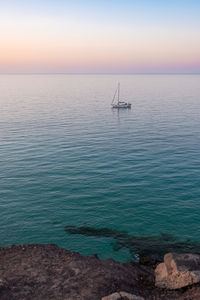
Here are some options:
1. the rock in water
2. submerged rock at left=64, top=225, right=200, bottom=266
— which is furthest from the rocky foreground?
submerged rock at left=64, top=225, right=200, bottom=266

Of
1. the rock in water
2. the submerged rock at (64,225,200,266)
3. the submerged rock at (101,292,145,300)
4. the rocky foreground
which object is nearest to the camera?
the submerged rock at (101,292,145,300)

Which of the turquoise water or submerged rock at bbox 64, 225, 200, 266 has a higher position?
the turquoise water

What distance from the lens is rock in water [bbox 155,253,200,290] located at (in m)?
23.6

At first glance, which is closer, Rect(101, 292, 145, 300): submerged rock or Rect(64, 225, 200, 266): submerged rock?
Rect(101, 292, 145, 300): submerged rock

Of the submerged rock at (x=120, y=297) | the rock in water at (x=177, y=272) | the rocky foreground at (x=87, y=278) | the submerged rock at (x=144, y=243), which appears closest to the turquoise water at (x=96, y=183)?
the submerged rock at (x=144, y=243)

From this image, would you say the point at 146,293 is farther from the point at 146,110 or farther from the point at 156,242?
the point at 146,110

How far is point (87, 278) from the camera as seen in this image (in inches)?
964

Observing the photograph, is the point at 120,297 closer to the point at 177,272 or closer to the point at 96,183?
the point at 177,272

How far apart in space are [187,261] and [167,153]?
42.6 meters

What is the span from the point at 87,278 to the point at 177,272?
795 cm

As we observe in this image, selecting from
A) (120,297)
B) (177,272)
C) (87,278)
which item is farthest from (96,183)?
(120,297)

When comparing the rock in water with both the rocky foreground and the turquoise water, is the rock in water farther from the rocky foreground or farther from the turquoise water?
the turquoise water

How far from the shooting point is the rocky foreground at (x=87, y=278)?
2252 cm

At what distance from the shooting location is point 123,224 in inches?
1423
